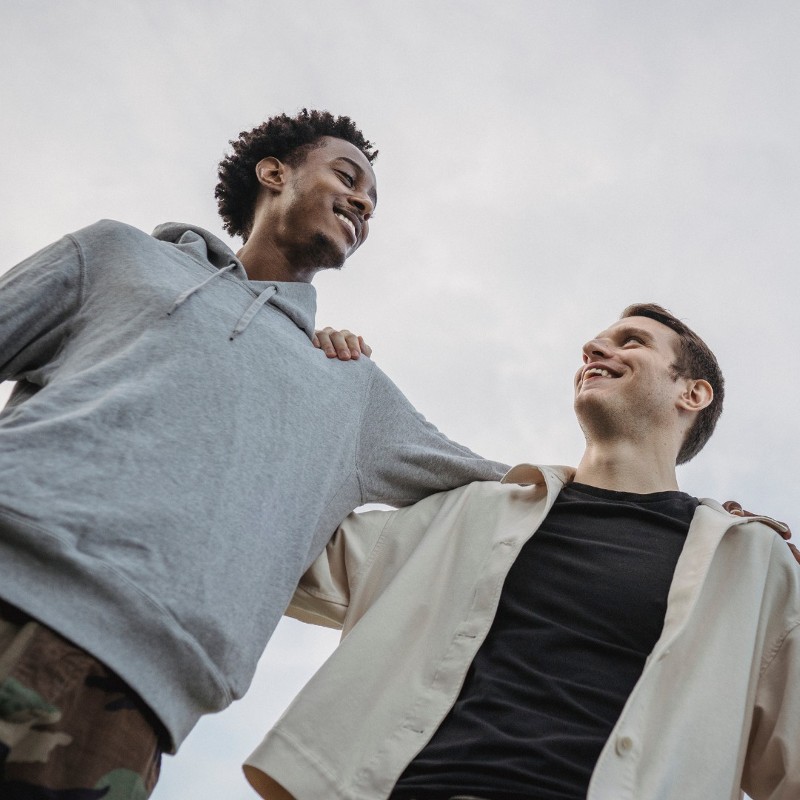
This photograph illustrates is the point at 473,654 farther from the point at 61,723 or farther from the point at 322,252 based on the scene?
the point at 322,252

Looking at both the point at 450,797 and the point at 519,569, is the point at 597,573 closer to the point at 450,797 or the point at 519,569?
the point at 519,569

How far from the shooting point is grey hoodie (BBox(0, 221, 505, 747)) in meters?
1.96

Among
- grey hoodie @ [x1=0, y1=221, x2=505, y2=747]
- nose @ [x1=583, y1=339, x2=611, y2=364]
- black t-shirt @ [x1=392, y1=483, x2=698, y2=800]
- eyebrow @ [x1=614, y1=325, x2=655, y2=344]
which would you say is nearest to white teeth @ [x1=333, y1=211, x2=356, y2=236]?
grey hoodie @ [x1=0, y1=221, x2=505, y2=747]

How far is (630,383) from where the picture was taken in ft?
12.2

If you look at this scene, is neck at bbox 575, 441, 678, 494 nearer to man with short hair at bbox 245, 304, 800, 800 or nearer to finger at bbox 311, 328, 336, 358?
man with short hair at bbox 245, 304, 800, 800

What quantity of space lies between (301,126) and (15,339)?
7.27 feet

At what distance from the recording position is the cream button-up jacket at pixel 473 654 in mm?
2373

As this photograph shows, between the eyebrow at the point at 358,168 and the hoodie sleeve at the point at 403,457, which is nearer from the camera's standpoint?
the hoodie sleeve at the point at 403,457

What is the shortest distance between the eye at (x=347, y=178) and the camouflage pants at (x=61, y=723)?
96.7 inches

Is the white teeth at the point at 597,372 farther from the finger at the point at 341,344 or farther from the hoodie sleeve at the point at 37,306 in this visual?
the hoodie sleeve at the point at 37,306

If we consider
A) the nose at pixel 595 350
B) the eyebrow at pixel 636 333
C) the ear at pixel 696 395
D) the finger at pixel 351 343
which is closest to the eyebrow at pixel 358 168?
the finger at pixel 351 343

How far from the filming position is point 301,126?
4.31 metres

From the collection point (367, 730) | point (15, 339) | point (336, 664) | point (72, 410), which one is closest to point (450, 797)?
point (367, 730)

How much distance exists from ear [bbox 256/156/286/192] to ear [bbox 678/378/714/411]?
2024mm
